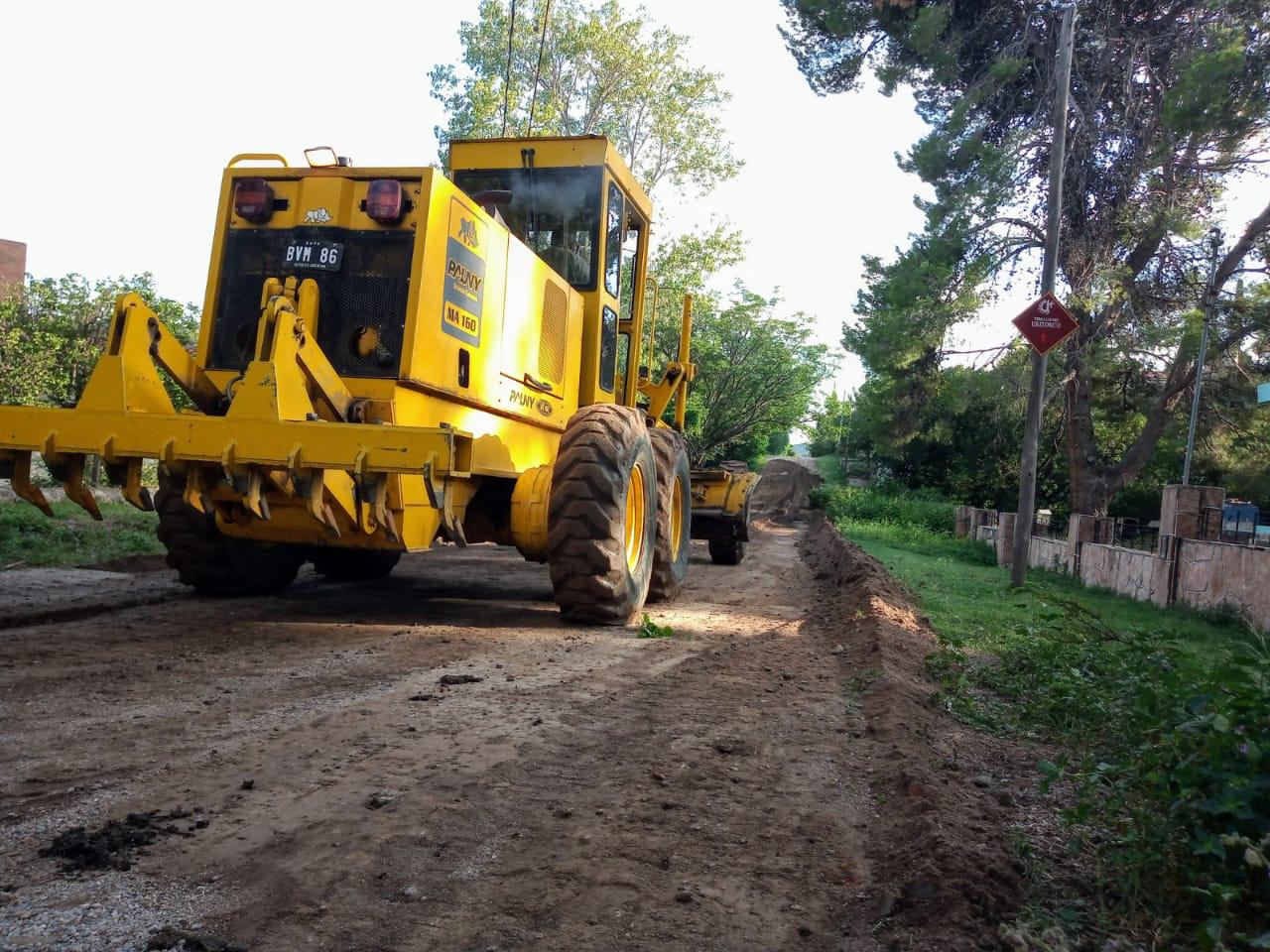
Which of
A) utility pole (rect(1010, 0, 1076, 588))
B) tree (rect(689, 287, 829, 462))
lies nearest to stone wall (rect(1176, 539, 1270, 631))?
utility pole (rect(1010, 0, 1076, 588))

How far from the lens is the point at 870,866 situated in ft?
10.8

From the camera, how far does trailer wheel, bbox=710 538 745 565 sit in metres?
14.8

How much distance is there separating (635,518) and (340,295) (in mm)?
3093

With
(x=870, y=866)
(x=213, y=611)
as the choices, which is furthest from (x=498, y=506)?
(x=870, y=866)

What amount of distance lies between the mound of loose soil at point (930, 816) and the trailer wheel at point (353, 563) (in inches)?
194

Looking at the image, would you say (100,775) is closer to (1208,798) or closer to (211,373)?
(1208,798)

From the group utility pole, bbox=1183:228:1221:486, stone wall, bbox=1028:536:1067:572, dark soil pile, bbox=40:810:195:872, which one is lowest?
dark soil pile, bbox=40:810:195:872

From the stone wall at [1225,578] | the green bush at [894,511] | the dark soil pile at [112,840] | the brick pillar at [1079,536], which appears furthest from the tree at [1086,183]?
the dark soil pile at [112,840]

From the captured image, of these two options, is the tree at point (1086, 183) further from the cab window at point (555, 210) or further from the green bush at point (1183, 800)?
the green bush at point (1183, 800)

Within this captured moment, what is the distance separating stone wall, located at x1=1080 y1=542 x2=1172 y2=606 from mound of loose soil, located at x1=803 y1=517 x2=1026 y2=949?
6688 millimetres

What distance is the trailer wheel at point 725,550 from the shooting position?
48.7ft

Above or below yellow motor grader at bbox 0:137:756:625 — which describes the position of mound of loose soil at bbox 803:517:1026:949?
below

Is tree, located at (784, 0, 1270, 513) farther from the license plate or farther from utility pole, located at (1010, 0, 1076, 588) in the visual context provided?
the license plate

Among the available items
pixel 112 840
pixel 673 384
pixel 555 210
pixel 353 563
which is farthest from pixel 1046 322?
pixel 112 840
